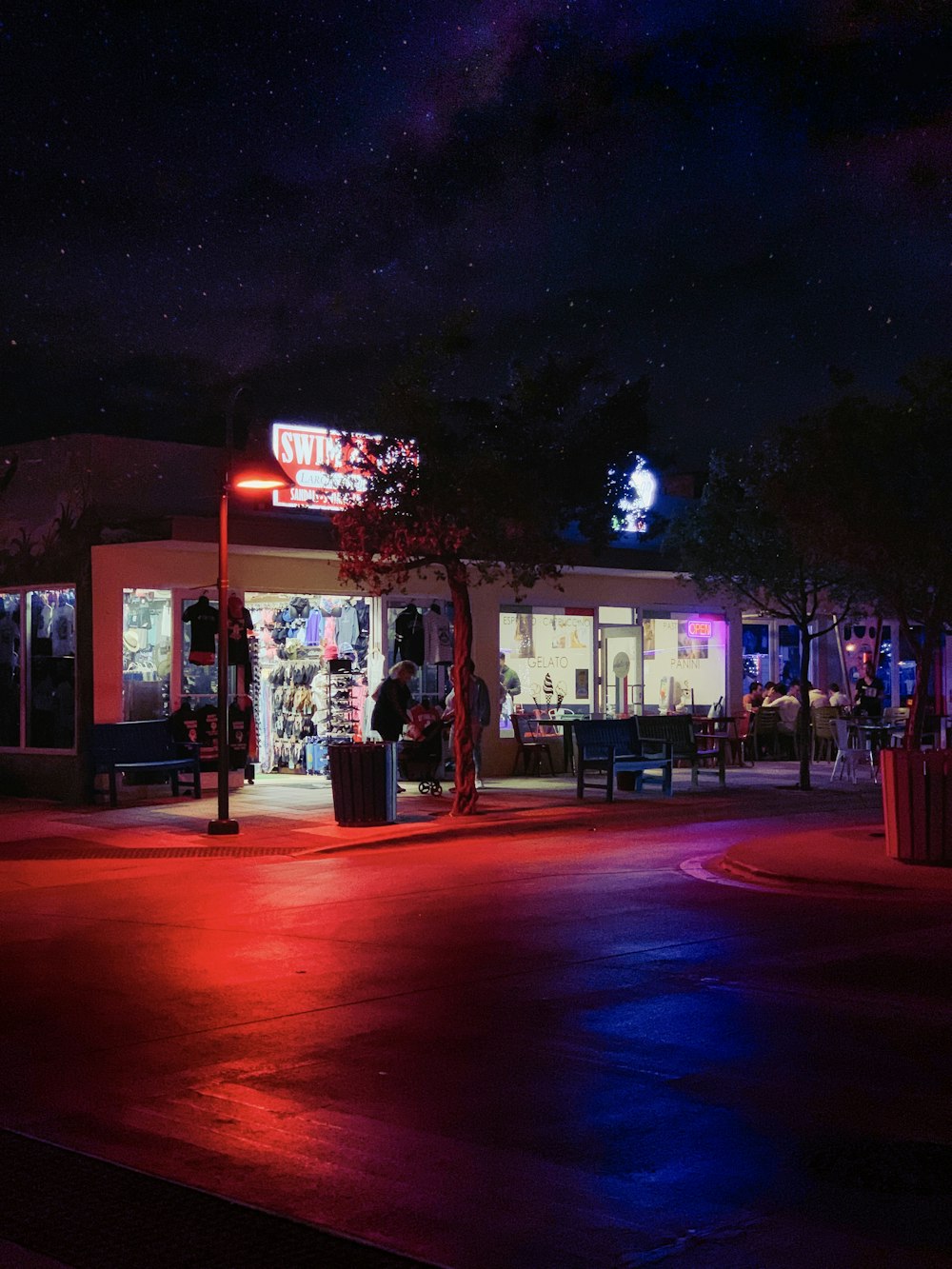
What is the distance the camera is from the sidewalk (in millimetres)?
14062

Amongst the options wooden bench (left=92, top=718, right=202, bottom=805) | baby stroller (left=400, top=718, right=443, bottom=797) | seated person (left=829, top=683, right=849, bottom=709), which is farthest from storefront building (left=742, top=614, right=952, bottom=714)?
wooden bench (left=92, top=718, right=202, bottom=805)

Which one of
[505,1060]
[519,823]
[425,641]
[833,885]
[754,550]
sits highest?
[754,550]

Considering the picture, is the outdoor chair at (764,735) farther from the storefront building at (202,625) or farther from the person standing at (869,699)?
the storefront building at (202,625)

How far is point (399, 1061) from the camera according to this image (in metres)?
→ 7.43

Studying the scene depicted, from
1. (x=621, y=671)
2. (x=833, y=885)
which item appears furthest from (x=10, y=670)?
(x=833, y=885)

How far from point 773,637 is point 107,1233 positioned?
3383 cm

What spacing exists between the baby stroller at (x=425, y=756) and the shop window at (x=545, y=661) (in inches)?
157

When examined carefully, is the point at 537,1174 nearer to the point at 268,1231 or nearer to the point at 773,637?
the point at 268,1231

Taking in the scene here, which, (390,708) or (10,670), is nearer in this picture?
(390,708)

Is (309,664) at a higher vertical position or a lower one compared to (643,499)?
lower

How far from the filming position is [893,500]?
18.1 m

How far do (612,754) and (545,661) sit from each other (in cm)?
678

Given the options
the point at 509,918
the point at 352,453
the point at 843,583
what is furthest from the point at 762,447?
the point at 509,918

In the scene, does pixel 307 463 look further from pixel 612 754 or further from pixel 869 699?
pixel 869 699
